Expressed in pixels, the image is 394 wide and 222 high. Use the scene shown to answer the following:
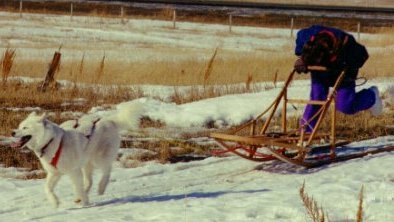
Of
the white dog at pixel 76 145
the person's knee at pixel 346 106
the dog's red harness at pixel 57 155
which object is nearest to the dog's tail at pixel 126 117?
the white dog at pixel 76 145

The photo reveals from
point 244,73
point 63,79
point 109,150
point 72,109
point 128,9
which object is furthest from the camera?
point 128,9

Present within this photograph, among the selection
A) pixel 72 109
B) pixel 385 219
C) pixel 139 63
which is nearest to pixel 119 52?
pixel 139 63

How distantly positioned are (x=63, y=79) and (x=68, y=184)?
32.0 feet

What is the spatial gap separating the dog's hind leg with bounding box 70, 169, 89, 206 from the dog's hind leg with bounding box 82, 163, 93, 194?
30 cm

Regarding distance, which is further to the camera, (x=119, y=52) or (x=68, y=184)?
(x=119, y=52)

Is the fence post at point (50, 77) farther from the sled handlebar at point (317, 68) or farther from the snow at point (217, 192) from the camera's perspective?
the sled handlebar at point (317, 68)

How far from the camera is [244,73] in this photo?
2048cm

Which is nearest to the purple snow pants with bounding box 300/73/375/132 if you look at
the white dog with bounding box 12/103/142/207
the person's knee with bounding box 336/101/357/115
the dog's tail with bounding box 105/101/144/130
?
the person's knee with bounding box 336/101/357/115

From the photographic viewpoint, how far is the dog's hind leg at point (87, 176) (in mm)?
8117

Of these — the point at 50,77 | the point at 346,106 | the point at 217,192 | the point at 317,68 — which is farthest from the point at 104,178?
the point at 50,77

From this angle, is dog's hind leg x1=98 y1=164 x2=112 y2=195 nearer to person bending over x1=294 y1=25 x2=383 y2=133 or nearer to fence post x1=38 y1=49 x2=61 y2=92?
person bending over x1=294 y1=25 x2=383 y2=133

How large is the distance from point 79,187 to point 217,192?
1.31 metres

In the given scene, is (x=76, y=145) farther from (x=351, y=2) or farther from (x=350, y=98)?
(x=351, y=2)

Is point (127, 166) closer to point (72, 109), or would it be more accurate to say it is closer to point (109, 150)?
point (109, 150)
